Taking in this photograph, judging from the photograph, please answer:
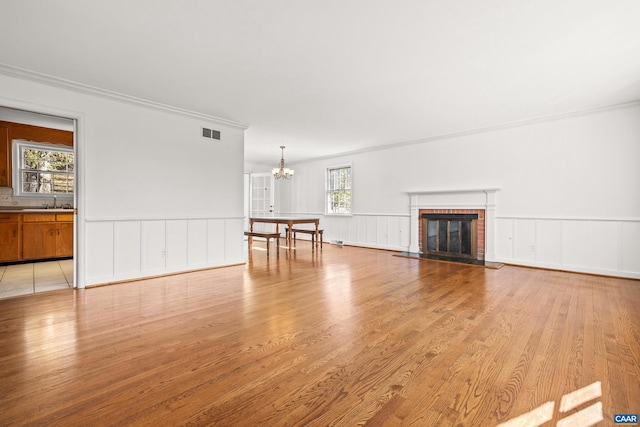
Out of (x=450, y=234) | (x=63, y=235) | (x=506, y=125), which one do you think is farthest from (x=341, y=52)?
(x=63, y=235)

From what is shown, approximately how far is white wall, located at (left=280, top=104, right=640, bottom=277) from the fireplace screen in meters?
0.41

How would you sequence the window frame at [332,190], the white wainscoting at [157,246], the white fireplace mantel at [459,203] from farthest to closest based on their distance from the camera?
1. the window frame at [332,190]
2. the white fireplace mantel at [459,203]
3. the white wainscoting at [157,246]

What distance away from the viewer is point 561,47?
8.63 feet

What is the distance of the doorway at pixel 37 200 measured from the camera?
15.5 ft

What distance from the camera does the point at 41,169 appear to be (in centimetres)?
539

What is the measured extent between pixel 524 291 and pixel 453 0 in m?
3.07

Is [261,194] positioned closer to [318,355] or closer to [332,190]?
[332,190]

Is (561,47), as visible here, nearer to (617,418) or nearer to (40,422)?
(617,418)

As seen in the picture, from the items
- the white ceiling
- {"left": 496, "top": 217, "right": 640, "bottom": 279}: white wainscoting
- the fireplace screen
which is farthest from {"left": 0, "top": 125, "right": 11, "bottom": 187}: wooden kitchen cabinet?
{"left": 496, "top": 217, "right": 640, "bottom": 279}: white wainscoting

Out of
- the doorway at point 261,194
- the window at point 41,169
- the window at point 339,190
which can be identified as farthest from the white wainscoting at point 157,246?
the doorway at point 261,194

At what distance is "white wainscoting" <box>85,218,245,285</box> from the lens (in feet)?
12.0

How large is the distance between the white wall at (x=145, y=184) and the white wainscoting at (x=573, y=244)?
461 cm

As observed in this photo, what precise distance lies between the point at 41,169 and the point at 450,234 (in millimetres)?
7652

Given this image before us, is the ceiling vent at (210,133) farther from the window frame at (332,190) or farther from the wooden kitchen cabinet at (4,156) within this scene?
the window frame at (332,190)
